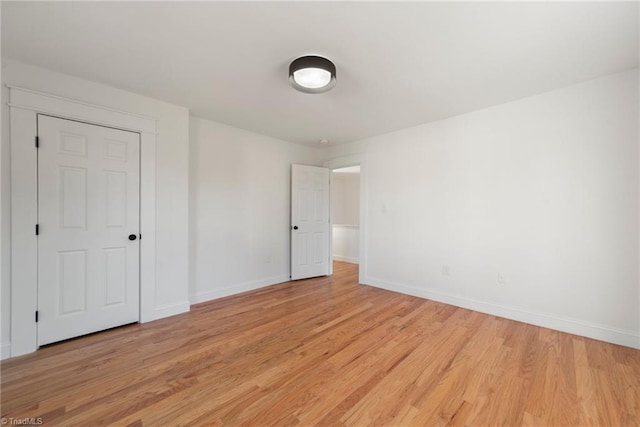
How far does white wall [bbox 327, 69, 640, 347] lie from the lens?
233 cm

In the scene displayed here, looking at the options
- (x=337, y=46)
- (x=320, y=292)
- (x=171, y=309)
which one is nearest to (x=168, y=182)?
(x=171, y=309)

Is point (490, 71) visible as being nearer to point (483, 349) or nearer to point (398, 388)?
point (483, 349)

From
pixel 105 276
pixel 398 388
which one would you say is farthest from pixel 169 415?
pixel 105 276

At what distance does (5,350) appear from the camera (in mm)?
2094

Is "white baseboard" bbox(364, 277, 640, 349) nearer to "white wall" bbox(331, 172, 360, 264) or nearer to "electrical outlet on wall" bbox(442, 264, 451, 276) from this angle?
"electrical outlet on wall" bbox(442, 264, 451, 276)

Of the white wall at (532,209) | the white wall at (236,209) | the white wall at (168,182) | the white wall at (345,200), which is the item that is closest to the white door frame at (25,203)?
the white wall at (168,182)

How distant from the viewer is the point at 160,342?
2.38 m

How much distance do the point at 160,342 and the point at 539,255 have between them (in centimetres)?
397

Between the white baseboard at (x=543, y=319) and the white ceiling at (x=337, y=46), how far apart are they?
2385 mm

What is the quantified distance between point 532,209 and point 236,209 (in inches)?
149

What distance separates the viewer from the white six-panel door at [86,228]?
230 cm

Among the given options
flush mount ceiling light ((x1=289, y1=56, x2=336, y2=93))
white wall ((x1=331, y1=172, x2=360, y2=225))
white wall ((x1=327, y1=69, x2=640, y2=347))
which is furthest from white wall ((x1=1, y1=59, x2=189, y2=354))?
white wall ((x1=331, y1=172, x2=360, y2=225))

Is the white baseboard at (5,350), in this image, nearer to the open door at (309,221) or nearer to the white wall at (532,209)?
the open door at (309,221)

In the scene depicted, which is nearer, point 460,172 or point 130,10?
point 130,10
